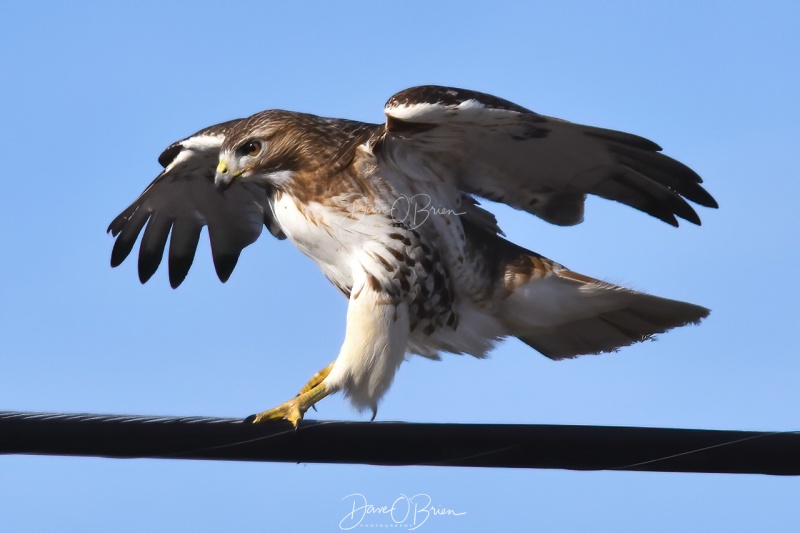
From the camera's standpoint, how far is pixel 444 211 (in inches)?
239

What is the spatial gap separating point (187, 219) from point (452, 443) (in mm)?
4223

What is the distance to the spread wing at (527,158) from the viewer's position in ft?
18.0

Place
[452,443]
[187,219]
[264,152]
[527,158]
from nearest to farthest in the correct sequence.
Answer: [452,443], [527,158], [264,152], [187,219]

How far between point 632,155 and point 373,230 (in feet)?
4.72

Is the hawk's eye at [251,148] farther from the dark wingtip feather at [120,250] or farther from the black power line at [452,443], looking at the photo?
the black power line at [452,443]

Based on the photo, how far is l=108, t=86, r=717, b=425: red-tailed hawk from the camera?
18.3ft

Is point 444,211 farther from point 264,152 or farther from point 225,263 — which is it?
point 225,263

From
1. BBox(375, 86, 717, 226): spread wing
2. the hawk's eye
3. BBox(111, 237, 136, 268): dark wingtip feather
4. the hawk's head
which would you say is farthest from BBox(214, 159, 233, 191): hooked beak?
BBox(111, 237, 136, 268): dark wingtip feather

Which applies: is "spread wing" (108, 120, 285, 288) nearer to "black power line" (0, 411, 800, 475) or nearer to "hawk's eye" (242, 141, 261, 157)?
"hawk's eye" (242, 141, 261, 157)

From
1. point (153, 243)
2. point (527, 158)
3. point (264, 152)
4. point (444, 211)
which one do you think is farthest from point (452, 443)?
point (153, 243)

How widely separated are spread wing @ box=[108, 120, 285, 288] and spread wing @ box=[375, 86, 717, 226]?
1543mm

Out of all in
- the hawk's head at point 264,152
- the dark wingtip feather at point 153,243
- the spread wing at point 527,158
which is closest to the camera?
the spread wing at point 527,158

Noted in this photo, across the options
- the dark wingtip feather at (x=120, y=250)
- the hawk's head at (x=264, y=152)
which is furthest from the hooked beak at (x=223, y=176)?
the dark wingtip feather at (x=120, y=250)

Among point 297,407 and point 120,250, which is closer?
point 297,407
